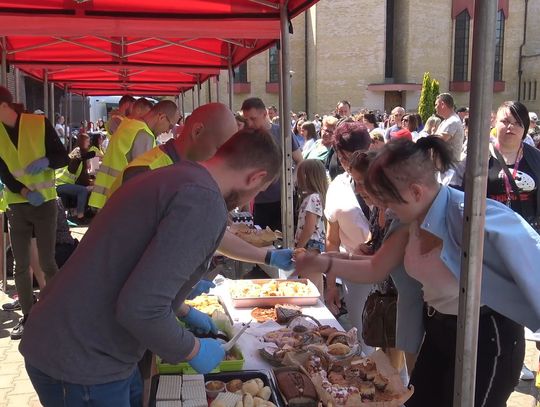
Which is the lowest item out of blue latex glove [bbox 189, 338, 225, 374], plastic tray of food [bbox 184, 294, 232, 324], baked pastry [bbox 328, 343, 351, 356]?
plastic tray of food [bbox 184, 294, 232, 324]

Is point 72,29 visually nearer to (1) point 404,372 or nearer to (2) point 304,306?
(2) point 304,306

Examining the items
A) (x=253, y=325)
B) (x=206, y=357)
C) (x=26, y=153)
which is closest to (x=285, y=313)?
(x=253, y=325)

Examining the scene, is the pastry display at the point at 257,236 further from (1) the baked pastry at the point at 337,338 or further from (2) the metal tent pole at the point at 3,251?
(2) the metal tent pole at the point at 3,251

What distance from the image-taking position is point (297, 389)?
1.85 m

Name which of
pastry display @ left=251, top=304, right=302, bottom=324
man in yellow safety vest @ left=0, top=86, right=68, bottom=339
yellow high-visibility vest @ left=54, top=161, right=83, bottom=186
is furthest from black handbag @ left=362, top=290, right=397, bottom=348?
yellow high-visibility vest @ left=54, top=161, right=83, bottom=186

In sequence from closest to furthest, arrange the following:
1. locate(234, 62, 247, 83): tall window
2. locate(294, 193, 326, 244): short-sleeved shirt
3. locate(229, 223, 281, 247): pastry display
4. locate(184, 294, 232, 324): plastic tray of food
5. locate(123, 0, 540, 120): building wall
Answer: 1. locate(184, 294, 232, 324): plastic tray of food
2. locate(294, 193, 326, 244): short-sleeved shirt
3. locate(229, 223, 281, 247): pastry display
4. locate(123, 0, 540, 120): building wall
5. locate(234, 62, 247, 83): tall window

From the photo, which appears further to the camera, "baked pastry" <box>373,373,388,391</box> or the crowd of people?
"baked pastry" <box>373,373,388,391</box>

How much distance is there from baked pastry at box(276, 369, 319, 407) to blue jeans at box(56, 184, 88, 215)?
707cm

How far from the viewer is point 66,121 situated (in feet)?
39.8

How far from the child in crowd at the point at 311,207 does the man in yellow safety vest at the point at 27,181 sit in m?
1.87

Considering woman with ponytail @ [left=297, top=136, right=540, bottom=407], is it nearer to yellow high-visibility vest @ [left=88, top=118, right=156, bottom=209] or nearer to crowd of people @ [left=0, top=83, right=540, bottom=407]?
crowd of people @ [left=0, top=83, right=540, bottom=407]

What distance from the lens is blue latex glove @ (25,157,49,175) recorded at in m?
4.21

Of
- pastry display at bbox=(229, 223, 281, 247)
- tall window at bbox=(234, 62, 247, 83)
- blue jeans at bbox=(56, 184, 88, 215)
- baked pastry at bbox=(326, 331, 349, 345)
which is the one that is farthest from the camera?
tall window at bbox=(234, 62, 247, 83)

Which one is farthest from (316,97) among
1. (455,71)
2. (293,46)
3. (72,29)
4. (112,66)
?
(72,29)
